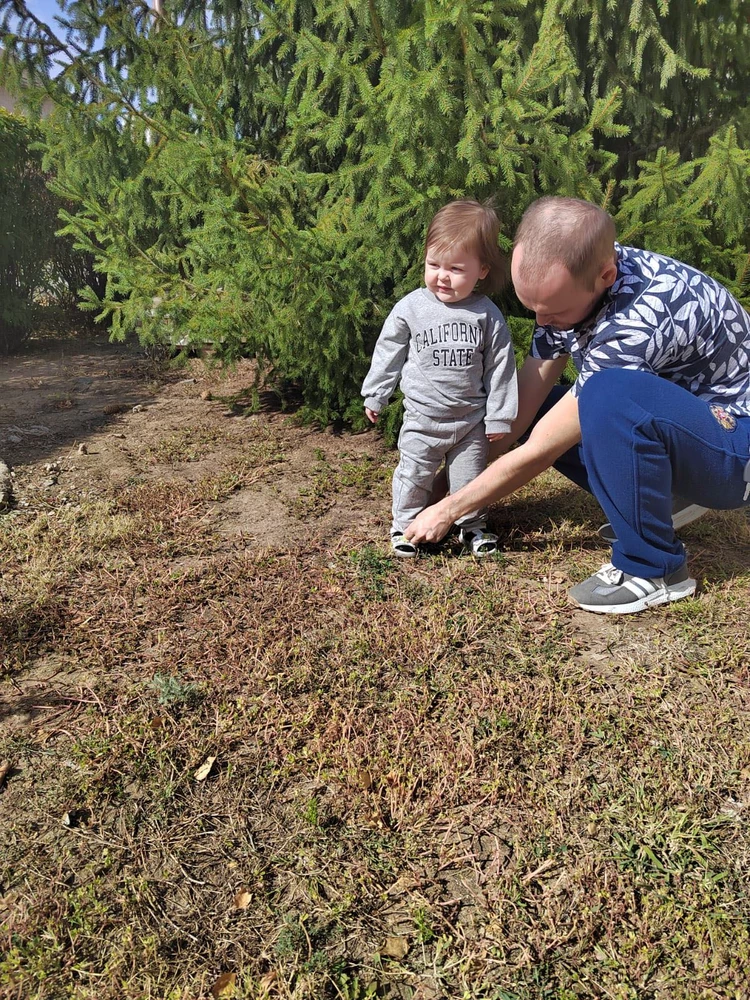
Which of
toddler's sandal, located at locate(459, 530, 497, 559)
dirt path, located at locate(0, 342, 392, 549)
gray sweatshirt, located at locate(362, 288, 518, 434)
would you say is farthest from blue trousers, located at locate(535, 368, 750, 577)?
dirt path, located at locate(0, 342, 392, 549)

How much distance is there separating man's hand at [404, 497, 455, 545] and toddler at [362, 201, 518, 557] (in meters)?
0.06

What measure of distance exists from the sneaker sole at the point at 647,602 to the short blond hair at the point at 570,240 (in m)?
1.12

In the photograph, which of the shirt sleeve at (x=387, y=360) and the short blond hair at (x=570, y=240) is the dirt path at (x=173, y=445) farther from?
the short blond hair at (x=570, y=240)

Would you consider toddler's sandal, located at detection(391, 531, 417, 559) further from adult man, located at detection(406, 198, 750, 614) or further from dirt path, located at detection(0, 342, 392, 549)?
adult man, located at detection(406, 198, 750, 614)

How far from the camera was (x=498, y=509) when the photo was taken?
12.0 feet

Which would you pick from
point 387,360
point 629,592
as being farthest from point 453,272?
point 629,592

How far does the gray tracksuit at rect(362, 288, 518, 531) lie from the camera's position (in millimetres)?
3012

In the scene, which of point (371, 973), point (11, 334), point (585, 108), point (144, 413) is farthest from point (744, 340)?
A: point (11, 334)

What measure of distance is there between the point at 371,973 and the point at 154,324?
4.01 m

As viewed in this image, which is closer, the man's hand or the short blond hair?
the short blond hair

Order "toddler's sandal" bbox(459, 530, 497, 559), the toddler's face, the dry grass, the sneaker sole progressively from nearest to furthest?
the dry grass
the sneaker sole
the toddler's face
"toddler's sandal" bbox(459, 530, 497, 559)

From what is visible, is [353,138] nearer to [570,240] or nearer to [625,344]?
[570,240]

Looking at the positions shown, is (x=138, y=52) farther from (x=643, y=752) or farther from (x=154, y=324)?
(x=643, y=752)

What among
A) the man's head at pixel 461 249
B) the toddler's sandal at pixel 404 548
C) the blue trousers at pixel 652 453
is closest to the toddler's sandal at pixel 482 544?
the toddler's sandal at pixel 404 548
